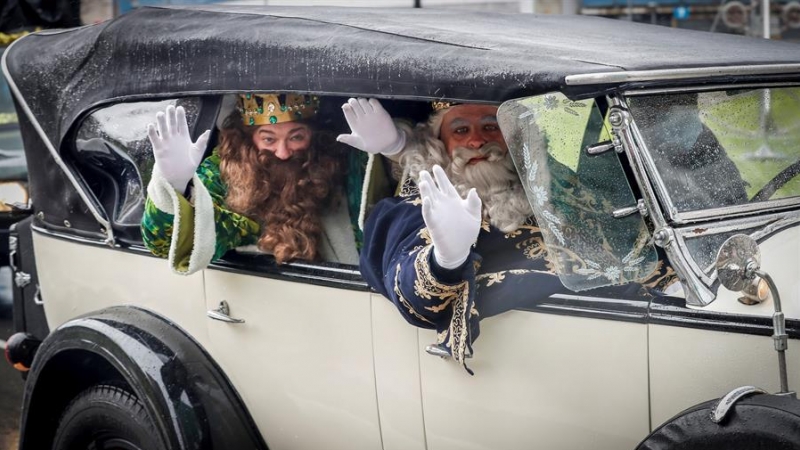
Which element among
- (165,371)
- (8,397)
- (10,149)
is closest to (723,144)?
(165,371)

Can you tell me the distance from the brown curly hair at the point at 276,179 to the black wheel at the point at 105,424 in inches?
27.6

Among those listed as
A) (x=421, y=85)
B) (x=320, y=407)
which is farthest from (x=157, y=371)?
(x=421, y=85)

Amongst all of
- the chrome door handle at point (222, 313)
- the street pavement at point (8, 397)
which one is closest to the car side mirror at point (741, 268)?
the chrome door handle at point (222, 313)

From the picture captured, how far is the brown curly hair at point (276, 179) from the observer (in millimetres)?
3279

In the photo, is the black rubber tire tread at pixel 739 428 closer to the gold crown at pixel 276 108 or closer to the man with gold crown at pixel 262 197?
the man with gold crown at pixel 262 197

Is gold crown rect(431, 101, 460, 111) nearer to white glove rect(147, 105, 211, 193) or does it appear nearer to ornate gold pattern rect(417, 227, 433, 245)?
ornate gold pattern rect(417, 227, 433, 245)

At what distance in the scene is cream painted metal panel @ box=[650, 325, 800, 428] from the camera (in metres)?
2.32

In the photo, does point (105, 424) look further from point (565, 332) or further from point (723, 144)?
point (723, 144)

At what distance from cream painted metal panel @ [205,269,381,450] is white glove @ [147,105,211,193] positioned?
0.42m

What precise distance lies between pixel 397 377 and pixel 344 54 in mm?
901

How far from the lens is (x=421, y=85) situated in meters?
2.48

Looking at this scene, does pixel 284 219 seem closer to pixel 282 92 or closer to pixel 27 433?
pixel 282 92

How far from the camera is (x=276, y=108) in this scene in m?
3.24

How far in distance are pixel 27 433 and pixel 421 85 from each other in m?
2.14
